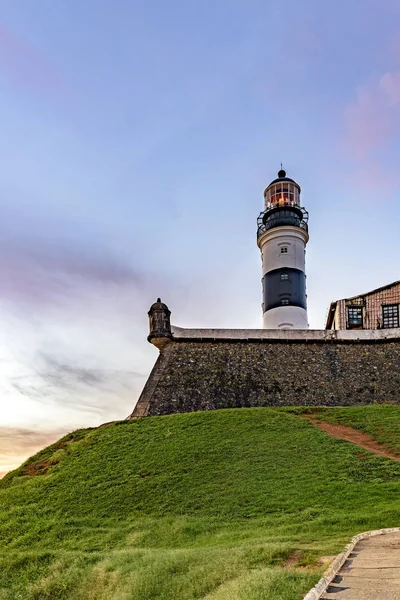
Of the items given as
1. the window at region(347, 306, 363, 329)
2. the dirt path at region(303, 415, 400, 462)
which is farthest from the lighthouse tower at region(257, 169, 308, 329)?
the dirt path at region(303, 415, 400, 462)

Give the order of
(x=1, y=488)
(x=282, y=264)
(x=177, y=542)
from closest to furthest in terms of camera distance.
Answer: (x=177, y=542) < (x=1, y=488) < (x=282, y=264)

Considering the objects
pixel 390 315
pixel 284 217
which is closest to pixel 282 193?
pixel 284 217

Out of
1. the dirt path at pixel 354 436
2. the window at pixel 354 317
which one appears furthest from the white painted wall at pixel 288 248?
the dirt path at pixel 354 436

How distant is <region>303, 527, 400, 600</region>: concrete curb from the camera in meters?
A: 4.94

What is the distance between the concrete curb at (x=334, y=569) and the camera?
494 cm

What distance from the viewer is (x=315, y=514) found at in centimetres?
1014

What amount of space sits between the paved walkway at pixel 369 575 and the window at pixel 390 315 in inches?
916

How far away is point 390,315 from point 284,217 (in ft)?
30.9

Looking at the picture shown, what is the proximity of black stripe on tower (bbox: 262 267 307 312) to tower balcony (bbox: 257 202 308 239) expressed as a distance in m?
3.23

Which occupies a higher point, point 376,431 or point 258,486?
point 376,431

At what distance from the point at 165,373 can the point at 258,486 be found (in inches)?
470

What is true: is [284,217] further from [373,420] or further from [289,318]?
[373,420]

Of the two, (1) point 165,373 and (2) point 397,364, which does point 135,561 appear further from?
(2) point 397,364

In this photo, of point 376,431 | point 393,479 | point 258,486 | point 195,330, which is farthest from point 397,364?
point 258,486
